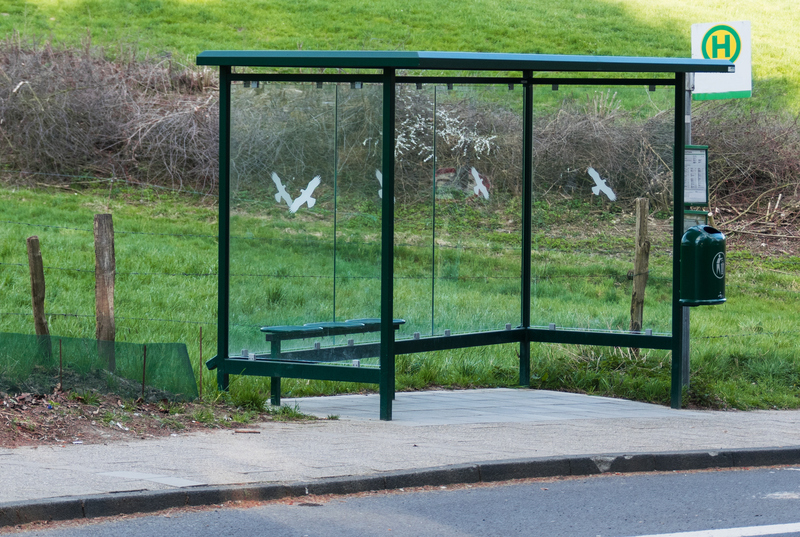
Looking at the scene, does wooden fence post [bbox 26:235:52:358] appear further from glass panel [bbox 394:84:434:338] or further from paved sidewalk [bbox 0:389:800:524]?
glass panel [bbox 394:84:434:338]

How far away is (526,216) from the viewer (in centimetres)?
980

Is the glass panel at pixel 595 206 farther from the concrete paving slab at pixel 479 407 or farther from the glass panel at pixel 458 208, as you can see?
the concrete paving slab at pixel 479 407

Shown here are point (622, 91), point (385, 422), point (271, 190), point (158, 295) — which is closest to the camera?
point (385, 422)

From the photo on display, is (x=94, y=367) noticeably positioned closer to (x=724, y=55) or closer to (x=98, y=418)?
(x=98, y=418)

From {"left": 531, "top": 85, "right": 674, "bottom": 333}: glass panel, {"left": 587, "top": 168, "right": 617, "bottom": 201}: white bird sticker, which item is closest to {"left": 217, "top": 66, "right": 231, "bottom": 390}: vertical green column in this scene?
{"left": 531, "top": 85, "right": 674, "bottom": 333}: glass panel

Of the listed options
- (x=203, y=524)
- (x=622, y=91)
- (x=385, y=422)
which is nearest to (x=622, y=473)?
(x=385, y=422)

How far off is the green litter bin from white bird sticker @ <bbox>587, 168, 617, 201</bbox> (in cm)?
101

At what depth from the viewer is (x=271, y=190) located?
325 inches

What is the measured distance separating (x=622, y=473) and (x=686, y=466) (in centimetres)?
49

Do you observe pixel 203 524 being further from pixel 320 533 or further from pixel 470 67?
pixel 470 67

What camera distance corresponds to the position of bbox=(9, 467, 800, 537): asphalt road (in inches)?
199

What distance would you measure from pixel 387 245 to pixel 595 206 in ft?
9.04

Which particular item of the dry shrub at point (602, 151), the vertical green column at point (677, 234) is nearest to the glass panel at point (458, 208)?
the dry shrub at point (602, 151)

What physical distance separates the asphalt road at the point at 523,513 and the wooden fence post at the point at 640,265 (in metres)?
3.21
